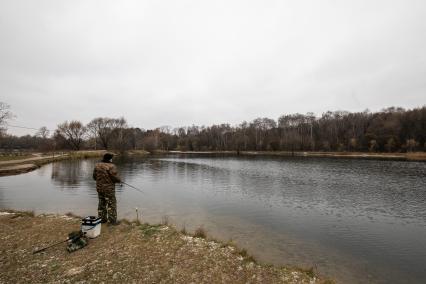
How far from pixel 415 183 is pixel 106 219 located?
3133 cm

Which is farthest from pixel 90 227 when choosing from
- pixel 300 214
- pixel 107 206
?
pixel 300 214

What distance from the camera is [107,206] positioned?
1031cm

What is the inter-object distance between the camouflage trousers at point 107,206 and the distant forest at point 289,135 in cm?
8201

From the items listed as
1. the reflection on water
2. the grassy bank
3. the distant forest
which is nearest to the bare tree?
the distant forest

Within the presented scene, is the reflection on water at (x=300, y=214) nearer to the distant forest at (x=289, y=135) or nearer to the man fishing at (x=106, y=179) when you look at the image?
the man fishing at (x=106, y=179)

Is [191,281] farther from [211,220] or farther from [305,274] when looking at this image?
[211,220]

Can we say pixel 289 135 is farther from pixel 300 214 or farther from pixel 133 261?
pixel 133 261

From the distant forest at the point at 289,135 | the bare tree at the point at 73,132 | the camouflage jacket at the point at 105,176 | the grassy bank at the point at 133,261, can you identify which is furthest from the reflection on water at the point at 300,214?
the bare tree at the point at 73,132

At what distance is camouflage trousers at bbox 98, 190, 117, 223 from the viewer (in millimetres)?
10039

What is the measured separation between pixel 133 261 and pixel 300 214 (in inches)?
471

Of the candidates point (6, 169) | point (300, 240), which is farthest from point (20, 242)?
point (6, 169)

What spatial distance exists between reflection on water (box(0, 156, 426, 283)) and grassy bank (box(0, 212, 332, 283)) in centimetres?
223

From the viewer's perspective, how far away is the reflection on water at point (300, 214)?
10031 millimetres

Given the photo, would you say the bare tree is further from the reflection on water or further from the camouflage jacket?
the camouflage jacket
